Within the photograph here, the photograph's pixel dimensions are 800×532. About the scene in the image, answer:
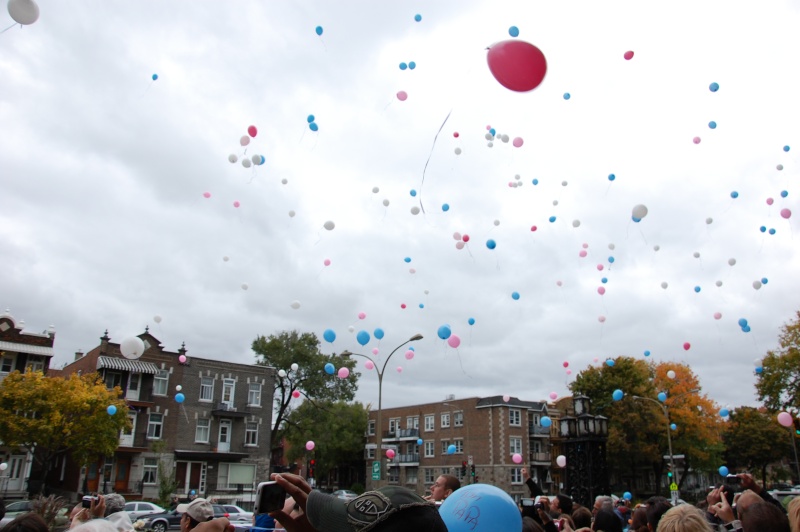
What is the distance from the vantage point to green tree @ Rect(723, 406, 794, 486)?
6191 centimetres

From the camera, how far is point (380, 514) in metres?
1.77

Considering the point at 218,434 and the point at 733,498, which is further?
the point at 218,434

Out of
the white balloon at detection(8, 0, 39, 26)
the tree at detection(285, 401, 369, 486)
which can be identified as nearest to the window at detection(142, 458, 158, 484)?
the tree at detection(285, 401, 369, 486)

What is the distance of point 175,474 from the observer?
118ft

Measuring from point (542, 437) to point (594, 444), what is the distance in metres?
46.0

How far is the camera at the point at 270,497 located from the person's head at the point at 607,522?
14.4ft

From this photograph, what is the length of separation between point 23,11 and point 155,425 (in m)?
33.3

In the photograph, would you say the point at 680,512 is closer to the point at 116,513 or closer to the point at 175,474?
the point at 116,513

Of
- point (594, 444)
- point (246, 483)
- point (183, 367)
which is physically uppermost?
point (183, 367)

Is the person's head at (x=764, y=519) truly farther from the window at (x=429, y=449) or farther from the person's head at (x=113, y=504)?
the window at (x=429, y=449)

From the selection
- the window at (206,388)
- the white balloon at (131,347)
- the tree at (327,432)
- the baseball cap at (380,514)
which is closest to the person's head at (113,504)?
the baseball cap at (380,514)

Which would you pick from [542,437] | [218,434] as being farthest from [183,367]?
[542,437]

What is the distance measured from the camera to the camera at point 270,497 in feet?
7.00

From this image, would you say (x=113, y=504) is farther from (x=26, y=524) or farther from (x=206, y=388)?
(x=206, y=388)
